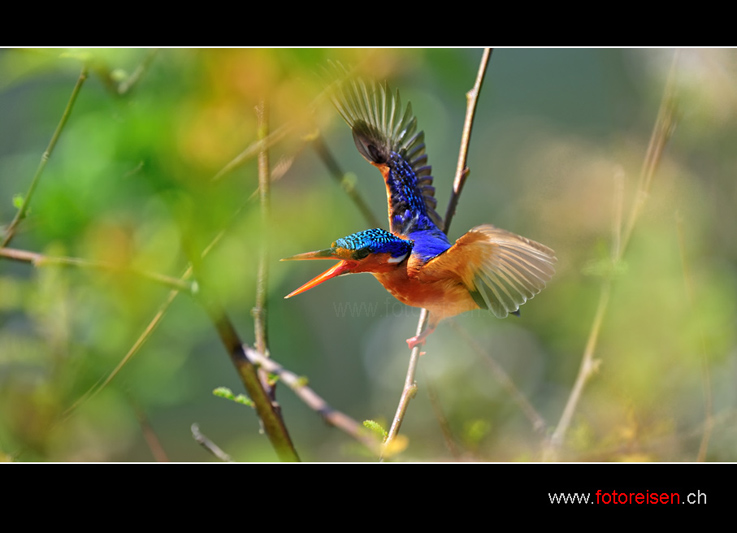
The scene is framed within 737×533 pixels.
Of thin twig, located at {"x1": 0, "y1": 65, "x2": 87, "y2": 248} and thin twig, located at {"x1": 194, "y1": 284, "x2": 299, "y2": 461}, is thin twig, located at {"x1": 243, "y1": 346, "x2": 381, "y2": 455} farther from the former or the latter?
thin twig, located at {"x1": 0, "y1": 65, "x2": 87, "y2": 248}

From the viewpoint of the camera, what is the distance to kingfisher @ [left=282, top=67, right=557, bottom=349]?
3.15 feet

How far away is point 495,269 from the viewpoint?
104 centimetres

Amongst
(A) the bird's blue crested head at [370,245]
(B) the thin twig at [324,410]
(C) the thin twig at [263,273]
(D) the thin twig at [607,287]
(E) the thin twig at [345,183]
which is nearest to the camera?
(B) the thin twig at [324,410]

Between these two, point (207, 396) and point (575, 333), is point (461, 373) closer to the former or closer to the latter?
point (575, 333)

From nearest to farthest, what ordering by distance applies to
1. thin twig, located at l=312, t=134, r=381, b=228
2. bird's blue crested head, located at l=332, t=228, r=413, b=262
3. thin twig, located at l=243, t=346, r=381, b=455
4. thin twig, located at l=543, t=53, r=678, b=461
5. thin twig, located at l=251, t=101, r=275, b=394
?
thin twig, located at l=243, t=346, r=381, b=455, bird's blue crested head, located at l=332, t=228, r=413, b=262, thin twig, located at l=251, t=101, r=275, b=394, thin twig, located at l=312, t=134, r=381, b=228, thin twig, located at l=543, t=53, r=678, b=461

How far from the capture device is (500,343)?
2.40 meters

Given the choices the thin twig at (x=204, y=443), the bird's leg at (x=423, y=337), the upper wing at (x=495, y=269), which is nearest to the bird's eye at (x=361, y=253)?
the upper wing at (x=495, y=269)

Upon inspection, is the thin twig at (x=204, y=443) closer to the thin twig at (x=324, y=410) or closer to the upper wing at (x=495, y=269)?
the thin twig at (x=324, y=410)

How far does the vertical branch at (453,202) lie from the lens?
1026mm

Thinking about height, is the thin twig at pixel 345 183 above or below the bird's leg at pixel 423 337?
above

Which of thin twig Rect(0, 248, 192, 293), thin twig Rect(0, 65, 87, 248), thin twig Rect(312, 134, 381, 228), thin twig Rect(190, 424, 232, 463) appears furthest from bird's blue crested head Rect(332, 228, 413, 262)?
thin twig Rect(0, 65, 87, 248)

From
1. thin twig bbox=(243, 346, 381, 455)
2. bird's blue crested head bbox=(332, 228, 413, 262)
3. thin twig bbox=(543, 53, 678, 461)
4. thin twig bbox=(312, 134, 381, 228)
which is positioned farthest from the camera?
thin twig bbox=(543, 53, 678, 461)

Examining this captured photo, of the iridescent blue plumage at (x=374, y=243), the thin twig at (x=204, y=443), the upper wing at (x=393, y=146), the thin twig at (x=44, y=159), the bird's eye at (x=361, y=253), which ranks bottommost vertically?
the thin twig at (x=204, y=443)

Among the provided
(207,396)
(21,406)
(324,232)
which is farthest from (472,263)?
(21,406)
